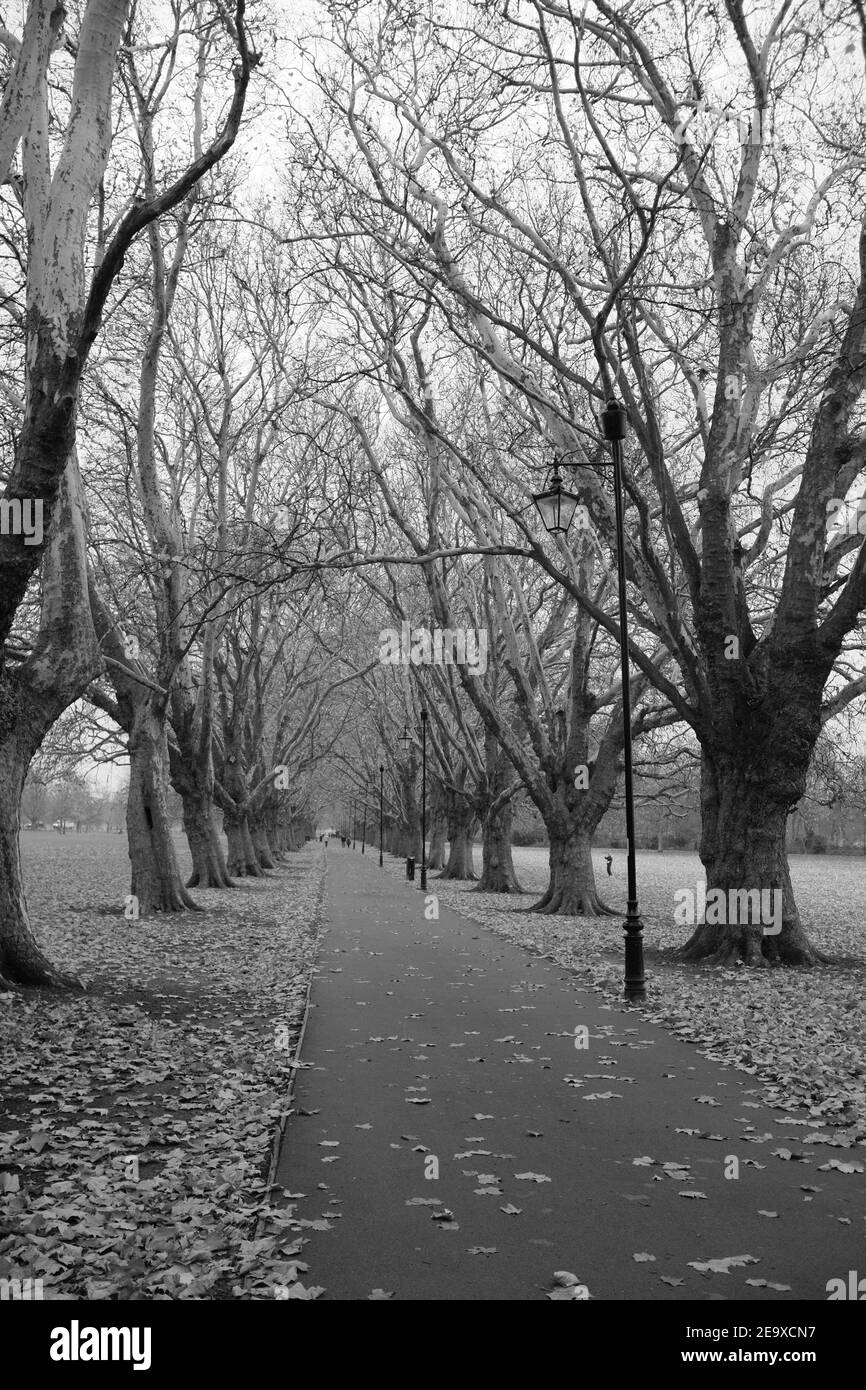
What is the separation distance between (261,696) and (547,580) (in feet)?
32.0

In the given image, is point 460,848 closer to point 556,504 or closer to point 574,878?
point 574,878

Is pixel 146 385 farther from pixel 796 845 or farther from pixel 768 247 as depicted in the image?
pixel 796 845

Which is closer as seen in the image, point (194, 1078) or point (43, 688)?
point (194, 1078)

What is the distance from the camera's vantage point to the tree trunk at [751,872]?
39.5 ft

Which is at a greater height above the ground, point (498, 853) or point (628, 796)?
point (628, 796)

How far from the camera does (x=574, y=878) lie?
21.1m

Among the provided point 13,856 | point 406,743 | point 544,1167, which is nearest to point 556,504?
point 13,856

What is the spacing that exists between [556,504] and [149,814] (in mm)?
10164

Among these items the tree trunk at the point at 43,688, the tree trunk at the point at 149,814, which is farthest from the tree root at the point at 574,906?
the tree trunk at the point at 43,688

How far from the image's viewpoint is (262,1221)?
4.32 metres

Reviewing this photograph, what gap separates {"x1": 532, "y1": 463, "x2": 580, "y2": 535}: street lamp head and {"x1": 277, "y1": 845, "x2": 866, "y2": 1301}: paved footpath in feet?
18.3

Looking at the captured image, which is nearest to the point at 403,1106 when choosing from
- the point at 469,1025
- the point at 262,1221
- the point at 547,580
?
the point at 262,1221

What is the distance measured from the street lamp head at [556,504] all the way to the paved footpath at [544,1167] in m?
5.59

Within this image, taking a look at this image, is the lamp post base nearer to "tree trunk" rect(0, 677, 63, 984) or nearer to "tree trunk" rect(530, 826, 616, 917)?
"tree trunk" rect(0, 677, 63, 984)
